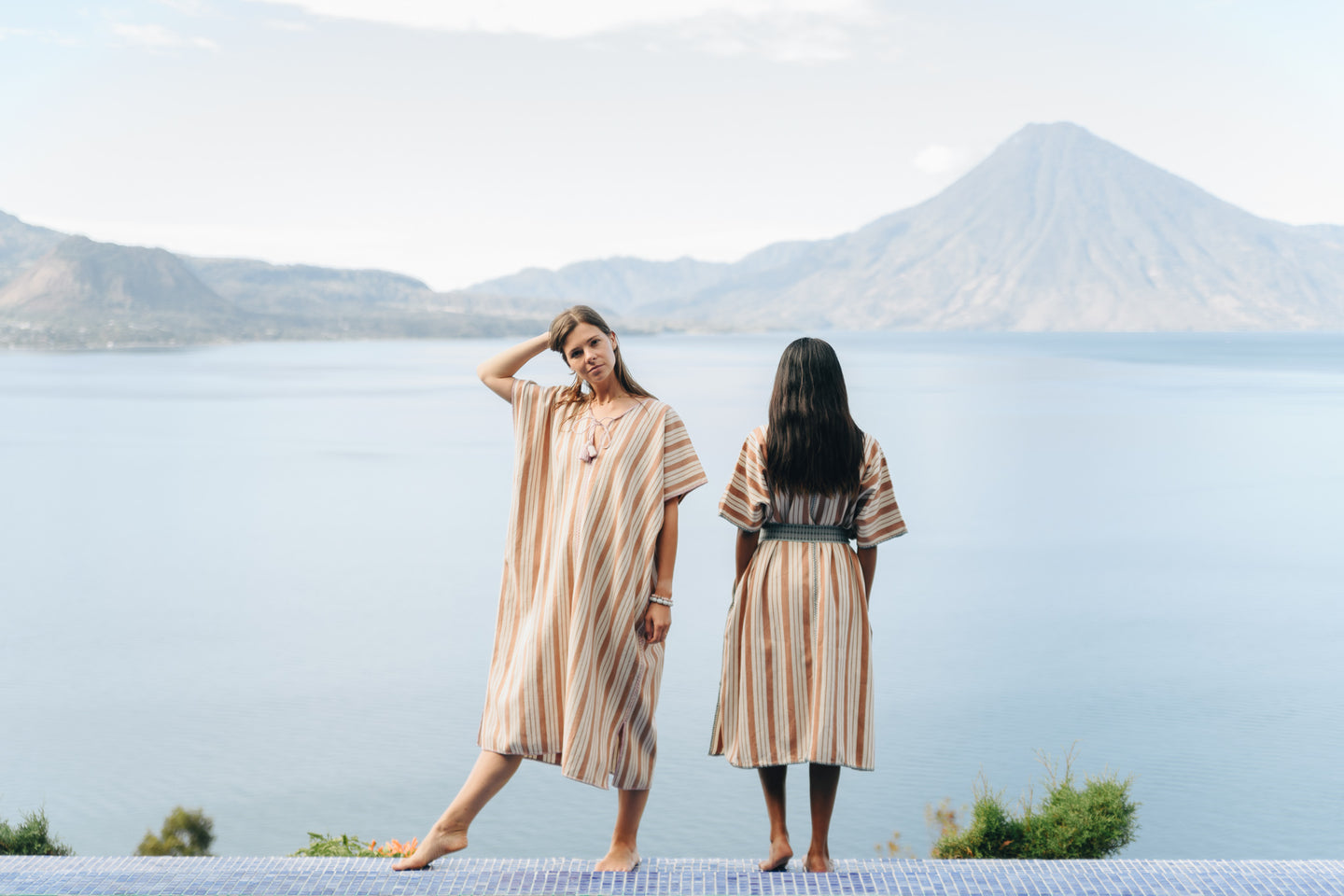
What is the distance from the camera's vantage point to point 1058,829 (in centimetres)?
525

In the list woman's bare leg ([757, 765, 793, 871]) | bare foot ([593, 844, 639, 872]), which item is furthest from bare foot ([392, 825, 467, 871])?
woman's bare leg ([757, 765, 793, 871])

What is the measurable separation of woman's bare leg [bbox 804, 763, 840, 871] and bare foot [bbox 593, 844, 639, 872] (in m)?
0.45

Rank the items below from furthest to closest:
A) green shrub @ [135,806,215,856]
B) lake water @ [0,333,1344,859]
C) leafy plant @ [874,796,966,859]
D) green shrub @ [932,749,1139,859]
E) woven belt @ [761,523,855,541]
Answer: lake water @ [0,333,1344,859]
leafy plant @ [874,796,966,859]
green shrub @ [135,806,215,856]
green shrub @ [932,749,1139,859]
woven belt @ [761,523,855,541]

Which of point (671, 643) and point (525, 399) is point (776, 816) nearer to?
point (525, 399)

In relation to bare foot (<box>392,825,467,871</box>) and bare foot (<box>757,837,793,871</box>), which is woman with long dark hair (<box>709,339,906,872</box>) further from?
bare foot (<box>392,825,467,871</box>)

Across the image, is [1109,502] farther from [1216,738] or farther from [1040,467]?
[1216,738]

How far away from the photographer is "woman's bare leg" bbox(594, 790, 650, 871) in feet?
10.2

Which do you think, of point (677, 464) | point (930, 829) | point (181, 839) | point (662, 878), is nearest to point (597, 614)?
point (677, 464)

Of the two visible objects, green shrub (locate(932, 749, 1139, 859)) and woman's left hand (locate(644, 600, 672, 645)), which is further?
green shrub (locate(932, 749, 1139, 859))

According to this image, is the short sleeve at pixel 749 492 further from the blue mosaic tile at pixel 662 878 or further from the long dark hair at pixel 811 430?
the blue mosaic tile at pixel 662 878

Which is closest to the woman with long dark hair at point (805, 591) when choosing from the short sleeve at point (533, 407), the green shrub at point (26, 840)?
the short sleeve at point (533, 407)

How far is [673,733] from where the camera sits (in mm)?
12492

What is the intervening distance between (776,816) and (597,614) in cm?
71

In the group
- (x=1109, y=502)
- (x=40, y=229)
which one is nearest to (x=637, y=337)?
(x=40, y=229)
